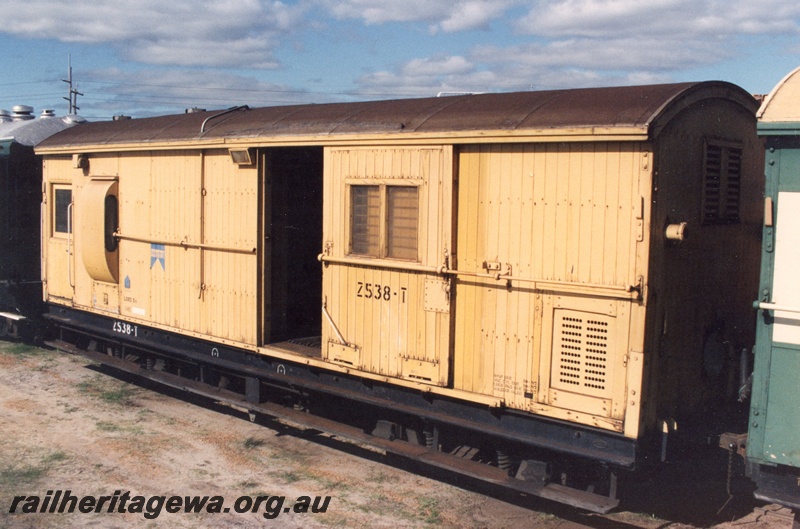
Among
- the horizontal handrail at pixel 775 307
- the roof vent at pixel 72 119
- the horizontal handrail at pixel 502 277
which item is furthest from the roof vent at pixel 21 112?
the horizontal handrail at pixel 775 307

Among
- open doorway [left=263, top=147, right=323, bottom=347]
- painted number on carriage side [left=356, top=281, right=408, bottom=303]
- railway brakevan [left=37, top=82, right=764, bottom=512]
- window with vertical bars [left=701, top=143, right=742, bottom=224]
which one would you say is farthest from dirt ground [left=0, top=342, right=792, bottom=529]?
window with vertical bars [left=701, top=143, right=742, bottom=224]

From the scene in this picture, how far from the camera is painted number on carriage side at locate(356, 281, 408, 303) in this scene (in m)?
7.61

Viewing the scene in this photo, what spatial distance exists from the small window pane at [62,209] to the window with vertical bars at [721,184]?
30.0ft

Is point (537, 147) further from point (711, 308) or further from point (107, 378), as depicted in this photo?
point (107, 378)

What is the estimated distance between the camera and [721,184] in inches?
280

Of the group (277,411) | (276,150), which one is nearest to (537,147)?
(276,150)

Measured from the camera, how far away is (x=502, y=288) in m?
6.88

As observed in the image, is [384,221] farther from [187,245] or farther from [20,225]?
[20,225]

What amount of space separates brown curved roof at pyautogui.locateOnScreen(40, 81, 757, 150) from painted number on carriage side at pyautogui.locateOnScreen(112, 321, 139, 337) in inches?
97.1

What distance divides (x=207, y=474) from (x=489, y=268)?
3.62 m

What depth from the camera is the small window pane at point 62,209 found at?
40.2ft

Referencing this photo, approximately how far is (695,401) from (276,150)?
16.8 ft

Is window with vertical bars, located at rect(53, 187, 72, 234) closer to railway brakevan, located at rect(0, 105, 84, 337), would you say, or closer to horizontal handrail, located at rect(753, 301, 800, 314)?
railway brakevan, located at rect(0, 105, 84, 337)

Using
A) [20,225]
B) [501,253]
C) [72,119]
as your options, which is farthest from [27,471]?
[72,119]
